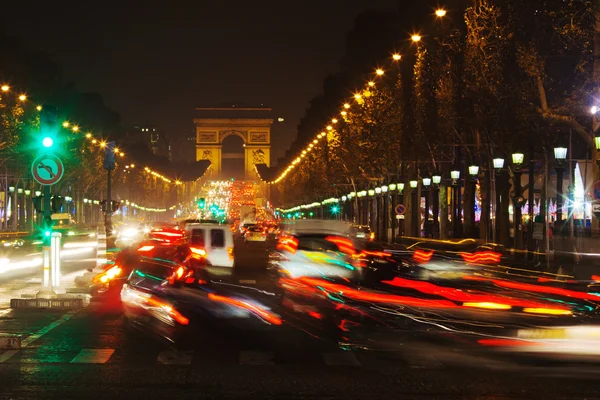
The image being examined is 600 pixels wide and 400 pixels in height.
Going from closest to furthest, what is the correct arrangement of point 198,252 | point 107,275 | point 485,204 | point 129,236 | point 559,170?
point 107,275 < point 198,252 < point 559,170 < point 485,204 < point 129,236

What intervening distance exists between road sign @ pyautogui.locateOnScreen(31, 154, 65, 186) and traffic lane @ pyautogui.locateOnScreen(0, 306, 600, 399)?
6.31 metres

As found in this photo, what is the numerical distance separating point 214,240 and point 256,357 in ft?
54.5

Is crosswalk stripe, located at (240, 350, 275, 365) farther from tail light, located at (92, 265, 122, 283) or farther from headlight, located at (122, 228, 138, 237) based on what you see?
headlight, located at (122, 228, 138, 237)

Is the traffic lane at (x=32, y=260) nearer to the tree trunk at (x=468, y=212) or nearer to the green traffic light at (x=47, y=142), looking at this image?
the green traffic light at (x=47, y=142)

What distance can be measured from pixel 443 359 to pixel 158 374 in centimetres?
433

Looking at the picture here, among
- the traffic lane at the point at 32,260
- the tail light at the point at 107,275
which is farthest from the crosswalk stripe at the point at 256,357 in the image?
the traffic lane at the point at 32,260

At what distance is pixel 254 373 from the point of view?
1238 centimetres

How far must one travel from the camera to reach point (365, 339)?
15.9 meters

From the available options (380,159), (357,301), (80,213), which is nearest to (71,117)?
(80,213)

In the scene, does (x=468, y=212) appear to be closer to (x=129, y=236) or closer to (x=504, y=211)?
(x=504, y=211)

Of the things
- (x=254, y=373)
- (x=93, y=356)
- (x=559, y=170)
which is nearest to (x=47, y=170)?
(x=93, y=356)

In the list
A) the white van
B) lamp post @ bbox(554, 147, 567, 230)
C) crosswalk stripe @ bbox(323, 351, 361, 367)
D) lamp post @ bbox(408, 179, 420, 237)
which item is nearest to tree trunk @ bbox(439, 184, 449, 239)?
lamp post @ bbox(408, 179, 420, 237)

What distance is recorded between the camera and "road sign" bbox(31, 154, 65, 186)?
21.2 m

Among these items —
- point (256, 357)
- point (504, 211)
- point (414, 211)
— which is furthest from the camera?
point (414, 211)
